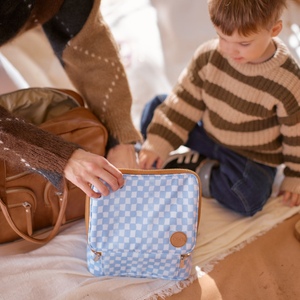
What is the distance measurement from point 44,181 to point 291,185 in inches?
29.4

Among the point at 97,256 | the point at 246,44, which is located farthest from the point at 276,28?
the point at 97,256

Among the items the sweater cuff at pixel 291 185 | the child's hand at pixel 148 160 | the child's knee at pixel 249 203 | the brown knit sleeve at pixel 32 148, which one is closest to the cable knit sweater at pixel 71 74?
the brown knit sleeve at pixel 32 148

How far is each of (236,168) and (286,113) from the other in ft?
0.82

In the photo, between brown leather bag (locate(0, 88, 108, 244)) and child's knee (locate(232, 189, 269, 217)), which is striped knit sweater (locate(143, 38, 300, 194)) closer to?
child's knee (locate(232, 189, 269, 217))

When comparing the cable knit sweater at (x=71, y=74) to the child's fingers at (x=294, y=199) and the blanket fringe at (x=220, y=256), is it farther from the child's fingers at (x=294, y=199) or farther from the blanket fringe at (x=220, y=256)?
the child's fingers at (x=294, y=199)

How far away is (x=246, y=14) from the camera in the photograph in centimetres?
80

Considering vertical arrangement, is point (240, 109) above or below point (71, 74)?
below

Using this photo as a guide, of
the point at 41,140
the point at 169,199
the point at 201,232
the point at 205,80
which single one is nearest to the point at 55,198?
the point at 41,140

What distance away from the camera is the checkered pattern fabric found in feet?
2.53

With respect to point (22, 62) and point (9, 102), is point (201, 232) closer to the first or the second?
point (9, 102)

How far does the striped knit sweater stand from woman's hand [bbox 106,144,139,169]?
139mm

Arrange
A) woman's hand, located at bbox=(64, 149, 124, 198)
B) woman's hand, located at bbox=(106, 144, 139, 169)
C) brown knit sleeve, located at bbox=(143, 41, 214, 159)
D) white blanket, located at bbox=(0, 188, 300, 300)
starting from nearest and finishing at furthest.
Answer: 1. woman's hand, located at bbox=(64, 149, 124, 198)
2. white blanket, located at bbox=(0, 188, 300, 300)
3. woman's hand, located at bbox=(106, 144, 139, 169)
4. brown knit sleeve, located at bbox=(143, 41, 214, 159)

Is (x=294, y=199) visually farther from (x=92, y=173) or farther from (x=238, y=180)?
(x=92, y=173)

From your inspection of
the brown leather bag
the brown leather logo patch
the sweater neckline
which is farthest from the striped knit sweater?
the brown leather logo patch
